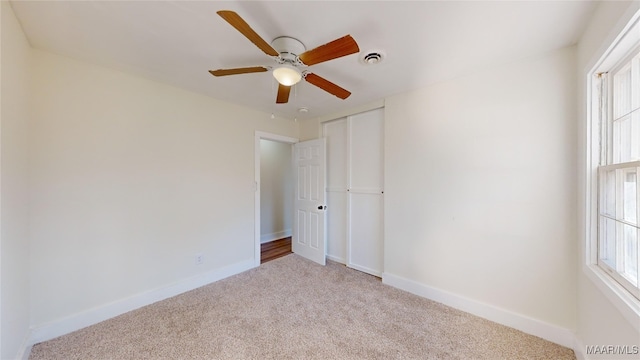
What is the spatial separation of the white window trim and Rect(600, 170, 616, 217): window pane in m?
0.04

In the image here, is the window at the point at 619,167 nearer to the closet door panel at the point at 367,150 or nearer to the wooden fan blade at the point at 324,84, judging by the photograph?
the wooden fan blade at the point at 324,84

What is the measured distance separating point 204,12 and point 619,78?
2529 millimetres

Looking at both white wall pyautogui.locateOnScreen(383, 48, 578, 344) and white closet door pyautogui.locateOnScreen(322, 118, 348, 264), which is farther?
white closet door pyautogui.locateOnScreen(322, 118, 348, 264)

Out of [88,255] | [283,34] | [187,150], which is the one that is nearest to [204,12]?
[283,34]

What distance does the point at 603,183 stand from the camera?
1437 millimetres

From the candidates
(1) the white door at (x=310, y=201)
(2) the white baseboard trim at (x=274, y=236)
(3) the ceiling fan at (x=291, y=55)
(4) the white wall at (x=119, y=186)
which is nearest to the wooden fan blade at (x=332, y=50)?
(3) the ceiling fan at (x=291, y=55)

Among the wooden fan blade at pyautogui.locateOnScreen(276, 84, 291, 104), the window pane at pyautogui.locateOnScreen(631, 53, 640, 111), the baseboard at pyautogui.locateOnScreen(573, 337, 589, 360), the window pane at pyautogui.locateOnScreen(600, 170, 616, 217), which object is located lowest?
the baseboard at pyautogui.locateOnScreen(573, 337, 589, 360)

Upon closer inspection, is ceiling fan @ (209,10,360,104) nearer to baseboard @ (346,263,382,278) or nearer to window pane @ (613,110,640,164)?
window pane @ (613,110,640,164)

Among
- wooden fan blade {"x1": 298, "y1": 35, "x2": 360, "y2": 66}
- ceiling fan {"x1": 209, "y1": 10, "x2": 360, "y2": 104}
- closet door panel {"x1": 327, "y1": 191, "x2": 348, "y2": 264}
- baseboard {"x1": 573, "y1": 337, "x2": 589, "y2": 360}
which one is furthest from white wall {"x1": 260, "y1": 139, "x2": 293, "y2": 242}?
baseboard {"x1": 573, "y1": 337, "x2": 589, "y2": 360}

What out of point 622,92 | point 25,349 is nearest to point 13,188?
point 25,349

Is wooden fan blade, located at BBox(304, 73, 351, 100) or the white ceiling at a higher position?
the white ceiling

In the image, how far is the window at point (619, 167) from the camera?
1.15 m

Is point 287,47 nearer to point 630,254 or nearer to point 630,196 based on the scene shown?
point 630,196

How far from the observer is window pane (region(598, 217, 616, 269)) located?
4.42 feet
